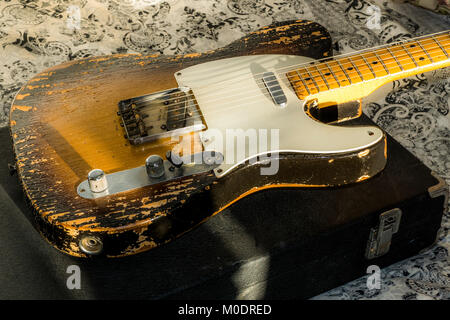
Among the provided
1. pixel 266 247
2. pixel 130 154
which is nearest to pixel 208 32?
pixel 130 154

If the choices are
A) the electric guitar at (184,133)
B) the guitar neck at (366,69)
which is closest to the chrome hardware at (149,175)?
the electric guitar at (184,133)

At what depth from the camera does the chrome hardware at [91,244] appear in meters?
0.83

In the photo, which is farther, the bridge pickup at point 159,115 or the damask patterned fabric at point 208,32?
the damask patterned fabric at point 208,32

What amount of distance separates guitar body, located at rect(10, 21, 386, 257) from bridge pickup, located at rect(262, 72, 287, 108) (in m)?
0.02

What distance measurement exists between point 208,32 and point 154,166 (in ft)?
2.44

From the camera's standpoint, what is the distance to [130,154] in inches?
35.8

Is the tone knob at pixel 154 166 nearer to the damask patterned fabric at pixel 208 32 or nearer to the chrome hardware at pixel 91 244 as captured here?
the chrome hardware at pixel 91 244

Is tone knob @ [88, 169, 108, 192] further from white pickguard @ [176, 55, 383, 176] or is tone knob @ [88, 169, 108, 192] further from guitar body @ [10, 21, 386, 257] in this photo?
white pickguard @ [176, 55, 383, 176]

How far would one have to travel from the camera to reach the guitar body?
0.84m

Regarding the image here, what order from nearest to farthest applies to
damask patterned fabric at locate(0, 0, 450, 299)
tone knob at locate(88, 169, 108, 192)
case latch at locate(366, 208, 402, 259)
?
tone knob at locate(88, 169, 108, 192) → case latch at locate(366, 208, 402, 259) → damask patterned fabric at locate(0, 0, 450, 299)

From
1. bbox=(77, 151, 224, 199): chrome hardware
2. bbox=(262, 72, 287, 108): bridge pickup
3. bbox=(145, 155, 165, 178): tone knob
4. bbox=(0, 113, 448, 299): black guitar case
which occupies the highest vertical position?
bbox=(262, 72, 287, 108): bridge pickup

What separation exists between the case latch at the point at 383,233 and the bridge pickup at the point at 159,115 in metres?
0.38

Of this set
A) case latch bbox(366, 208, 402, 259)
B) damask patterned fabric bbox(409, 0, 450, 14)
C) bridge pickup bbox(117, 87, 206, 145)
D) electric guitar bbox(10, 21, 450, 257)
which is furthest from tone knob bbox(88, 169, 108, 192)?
damask patterned fabric bbox(409, 0, 450, 14)

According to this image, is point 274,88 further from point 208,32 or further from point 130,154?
point 208,32
